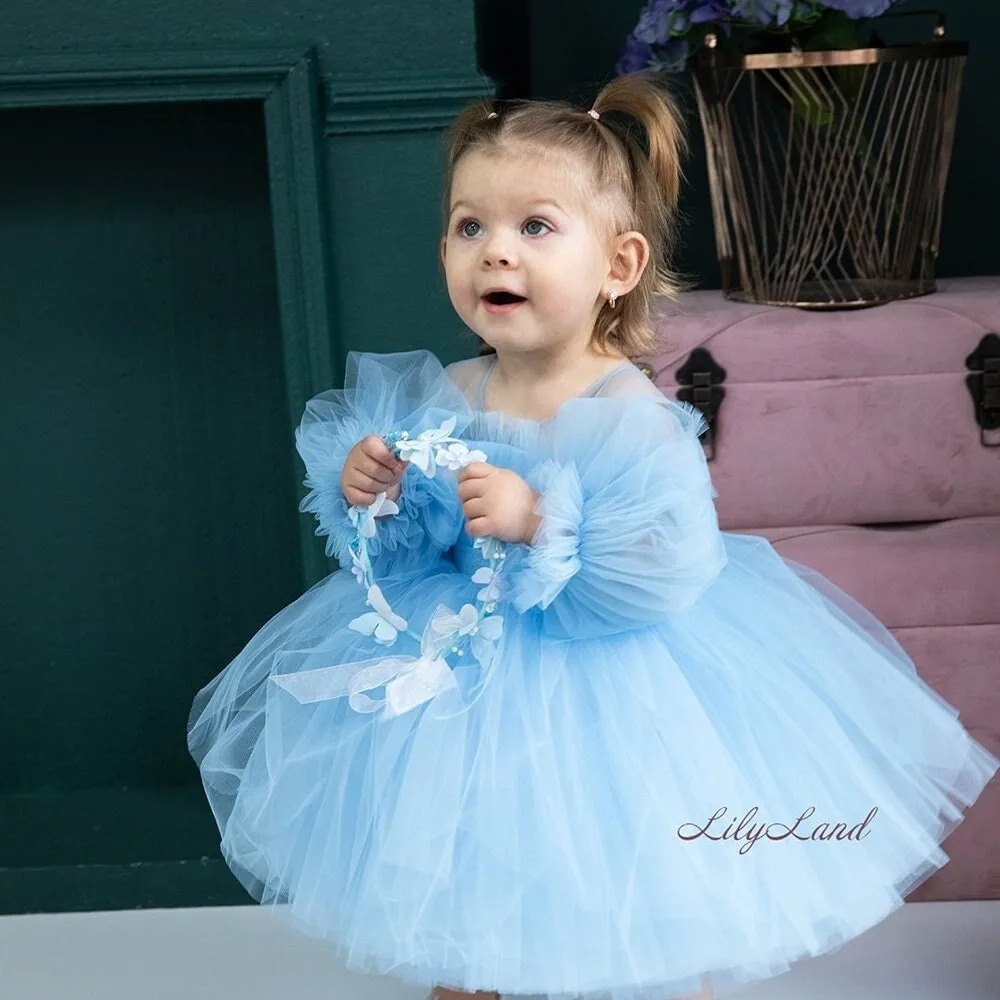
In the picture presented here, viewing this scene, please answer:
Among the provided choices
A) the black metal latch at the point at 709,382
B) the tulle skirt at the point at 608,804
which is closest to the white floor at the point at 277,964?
the tulle skirt at the point at 608,804

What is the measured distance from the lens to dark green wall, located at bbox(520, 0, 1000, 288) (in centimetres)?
199

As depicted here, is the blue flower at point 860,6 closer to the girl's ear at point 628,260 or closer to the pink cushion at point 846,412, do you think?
the pink cushion at point 846,412

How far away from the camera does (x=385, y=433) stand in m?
1.20

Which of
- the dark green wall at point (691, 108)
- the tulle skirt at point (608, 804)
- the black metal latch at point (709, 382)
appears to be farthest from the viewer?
the dark green wall at point (691, 108)

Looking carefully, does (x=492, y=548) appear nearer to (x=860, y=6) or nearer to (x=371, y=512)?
(x=371, y=512)

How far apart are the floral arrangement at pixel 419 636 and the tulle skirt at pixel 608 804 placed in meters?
0.02

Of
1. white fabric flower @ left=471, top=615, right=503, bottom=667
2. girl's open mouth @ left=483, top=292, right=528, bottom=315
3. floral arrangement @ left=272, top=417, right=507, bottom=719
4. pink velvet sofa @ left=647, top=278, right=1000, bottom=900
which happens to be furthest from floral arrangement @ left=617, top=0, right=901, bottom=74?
white fabric flower @ left=471, top=615, right=503, bottom=667

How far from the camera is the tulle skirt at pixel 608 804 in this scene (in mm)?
1037

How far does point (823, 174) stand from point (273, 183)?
0.68 m

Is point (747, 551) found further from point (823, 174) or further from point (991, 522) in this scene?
point (823, 174)

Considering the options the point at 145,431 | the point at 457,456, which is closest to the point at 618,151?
the point at 457,456

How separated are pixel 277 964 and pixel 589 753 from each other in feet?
2.19

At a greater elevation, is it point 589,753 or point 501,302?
point 501,302

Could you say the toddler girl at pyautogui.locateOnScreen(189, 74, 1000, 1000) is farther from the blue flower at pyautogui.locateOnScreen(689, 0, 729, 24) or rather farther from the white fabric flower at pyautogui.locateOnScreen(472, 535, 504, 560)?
the blue flower at pyautogui.locateOnScreen(689, 0, 729, 24)
